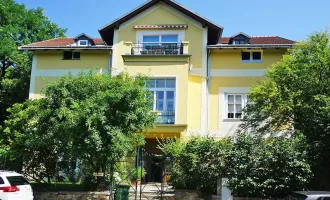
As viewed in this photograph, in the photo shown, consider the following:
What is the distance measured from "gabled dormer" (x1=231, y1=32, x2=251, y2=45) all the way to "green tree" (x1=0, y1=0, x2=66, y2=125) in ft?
58.9

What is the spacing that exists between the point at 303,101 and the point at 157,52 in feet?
35.2

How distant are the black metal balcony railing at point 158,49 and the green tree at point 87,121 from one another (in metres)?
7.20

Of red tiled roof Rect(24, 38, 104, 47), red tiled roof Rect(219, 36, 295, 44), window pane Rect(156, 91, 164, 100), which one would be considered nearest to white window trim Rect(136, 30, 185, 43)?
red tiled roof Rect(219, 36, 295, 44)

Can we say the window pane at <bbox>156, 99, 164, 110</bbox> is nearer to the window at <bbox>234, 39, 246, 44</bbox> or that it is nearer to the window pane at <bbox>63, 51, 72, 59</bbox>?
the window at <bbox>234, 39, 246, 44</bbox>

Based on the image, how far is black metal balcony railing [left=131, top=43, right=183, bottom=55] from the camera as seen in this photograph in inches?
1049

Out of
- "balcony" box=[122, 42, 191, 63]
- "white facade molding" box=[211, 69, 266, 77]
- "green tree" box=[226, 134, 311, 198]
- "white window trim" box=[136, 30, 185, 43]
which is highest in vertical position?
"white window trim" box=[136, 30, 185, 43]

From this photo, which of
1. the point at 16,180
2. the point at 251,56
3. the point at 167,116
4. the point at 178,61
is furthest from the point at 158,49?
the point at 16,180

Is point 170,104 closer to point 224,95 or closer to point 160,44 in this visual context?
point 224,95

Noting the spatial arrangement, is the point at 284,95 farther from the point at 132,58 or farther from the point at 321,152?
the point at 132,58

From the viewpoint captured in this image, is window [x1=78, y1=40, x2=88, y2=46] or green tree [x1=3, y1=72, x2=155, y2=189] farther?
window [x1=78, y1=40, x2=88, y2=46]

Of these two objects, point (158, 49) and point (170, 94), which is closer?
point (170, 94)

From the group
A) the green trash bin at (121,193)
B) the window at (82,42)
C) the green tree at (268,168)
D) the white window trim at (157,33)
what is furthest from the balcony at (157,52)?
the green trash bin at (121,193)

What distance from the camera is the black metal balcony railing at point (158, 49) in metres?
26.6

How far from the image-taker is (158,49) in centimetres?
2678
